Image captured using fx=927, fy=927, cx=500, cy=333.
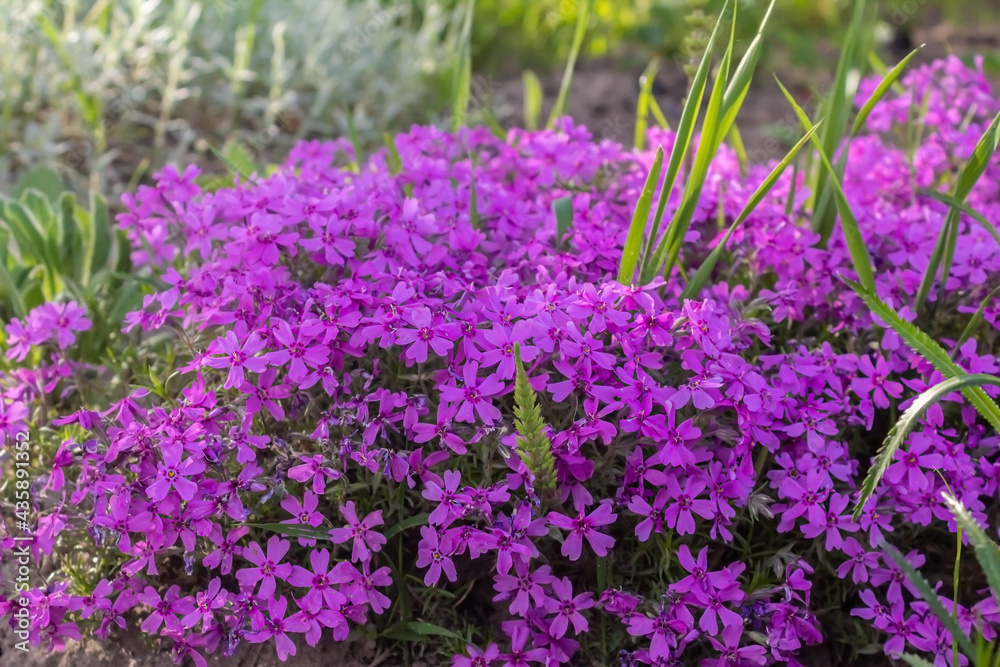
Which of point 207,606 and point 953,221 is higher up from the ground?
point 953,221

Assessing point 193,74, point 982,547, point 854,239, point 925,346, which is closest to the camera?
point 982,547

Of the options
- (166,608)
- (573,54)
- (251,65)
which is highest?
(573,54)

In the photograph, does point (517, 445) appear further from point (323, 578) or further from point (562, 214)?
point (562, 214)

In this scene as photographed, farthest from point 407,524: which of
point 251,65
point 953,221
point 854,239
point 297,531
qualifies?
point 251,65

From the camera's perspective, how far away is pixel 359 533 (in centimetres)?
172

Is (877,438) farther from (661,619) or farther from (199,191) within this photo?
(199,191)

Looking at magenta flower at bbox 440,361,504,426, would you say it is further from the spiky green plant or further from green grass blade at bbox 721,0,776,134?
green grass blade at bbox 721,0,776,134

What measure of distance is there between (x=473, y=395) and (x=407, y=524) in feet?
0.91

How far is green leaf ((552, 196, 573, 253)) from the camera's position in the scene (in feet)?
7.09

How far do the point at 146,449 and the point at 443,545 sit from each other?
0.60 metres

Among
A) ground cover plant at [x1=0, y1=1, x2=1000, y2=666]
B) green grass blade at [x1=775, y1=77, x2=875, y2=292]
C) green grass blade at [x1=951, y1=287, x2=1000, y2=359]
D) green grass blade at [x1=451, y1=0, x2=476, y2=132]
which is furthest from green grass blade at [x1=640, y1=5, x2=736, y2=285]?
green grass blade at [x1=451, y1=0, x2=476, y2=132]

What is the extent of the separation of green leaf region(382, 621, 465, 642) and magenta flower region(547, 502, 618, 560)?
28cm

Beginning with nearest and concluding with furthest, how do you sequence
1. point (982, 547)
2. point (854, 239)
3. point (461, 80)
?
point (982, 547) < point (854, 239) < point (461, 80)

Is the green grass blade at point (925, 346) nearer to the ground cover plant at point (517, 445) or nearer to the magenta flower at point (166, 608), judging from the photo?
the ground cover plant at point (517, 445)
